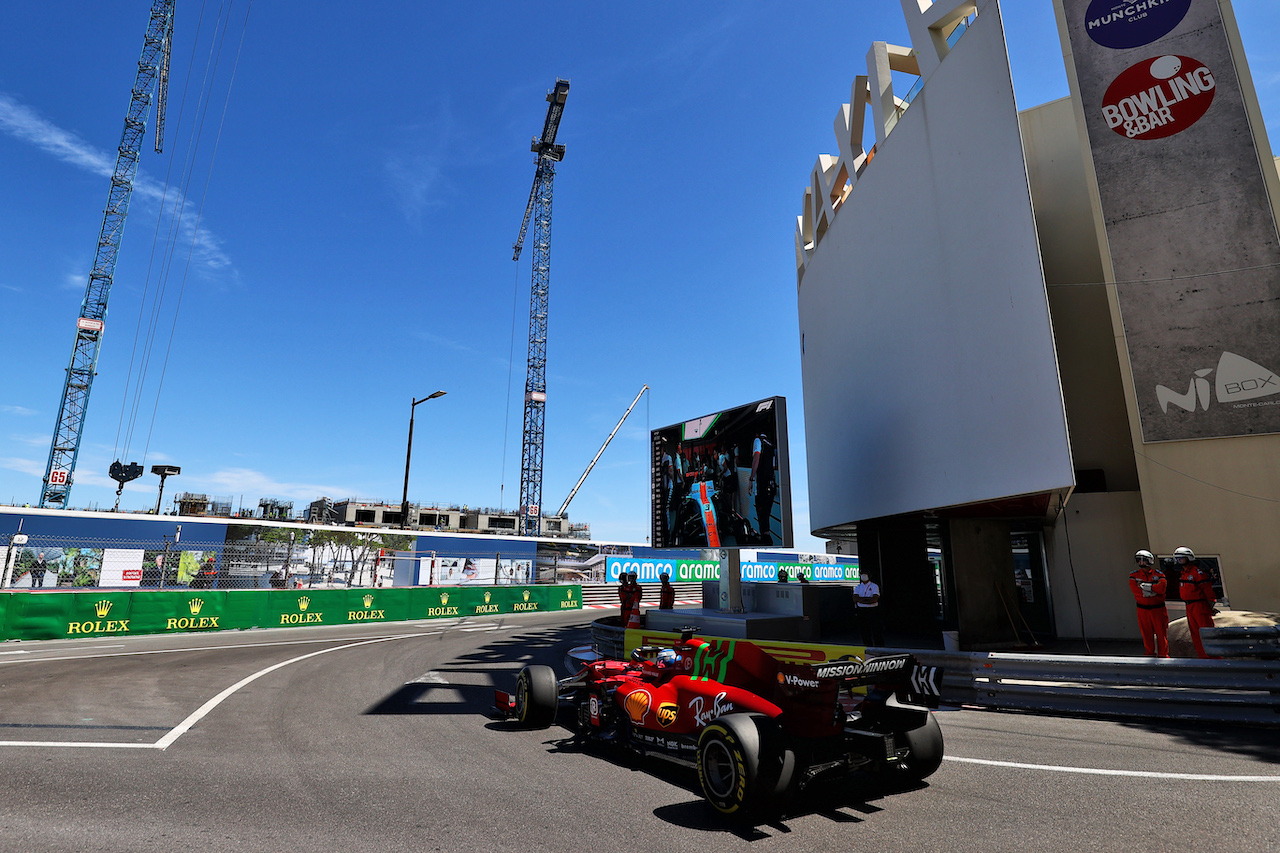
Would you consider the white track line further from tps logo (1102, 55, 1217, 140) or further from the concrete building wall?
tps logo (1102, 55, 1217, 140)

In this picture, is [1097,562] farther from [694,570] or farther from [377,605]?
[377,605]

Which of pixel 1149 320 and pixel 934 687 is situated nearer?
pixel 934 687

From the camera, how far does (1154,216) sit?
13.5m

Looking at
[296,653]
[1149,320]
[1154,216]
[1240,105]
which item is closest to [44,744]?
[296,653]

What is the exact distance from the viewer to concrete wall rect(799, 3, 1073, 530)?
1177cm

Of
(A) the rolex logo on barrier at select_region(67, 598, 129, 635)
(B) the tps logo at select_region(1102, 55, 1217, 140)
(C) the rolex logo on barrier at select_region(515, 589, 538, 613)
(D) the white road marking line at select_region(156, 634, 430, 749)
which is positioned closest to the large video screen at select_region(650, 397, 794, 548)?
(D) the white road marking line at select_region(156, 634, 430, 749)

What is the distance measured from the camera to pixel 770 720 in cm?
486

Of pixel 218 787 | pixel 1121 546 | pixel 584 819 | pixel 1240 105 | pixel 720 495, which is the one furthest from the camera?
pixel 720 495

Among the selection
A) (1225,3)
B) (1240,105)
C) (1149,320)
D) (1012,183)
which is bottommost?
(1149,320)

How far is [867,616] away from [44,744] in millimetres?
12787

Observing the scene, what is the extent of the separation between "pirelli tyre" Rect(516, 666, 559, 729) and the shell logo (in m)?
1.61

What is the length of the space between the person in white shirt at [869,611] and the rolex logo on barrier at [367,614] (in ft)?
58.7

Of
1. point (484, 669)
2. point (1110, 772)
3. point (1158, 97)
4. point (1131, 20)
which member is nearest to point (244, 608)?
point (484, 669)

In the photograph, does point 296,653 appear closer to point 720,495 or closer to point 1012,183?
point 720,495
